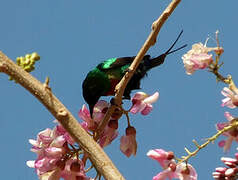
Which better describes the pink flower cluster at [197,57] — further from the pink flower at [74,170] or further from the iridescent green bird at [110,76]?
the iridescent green bird at [110,76]

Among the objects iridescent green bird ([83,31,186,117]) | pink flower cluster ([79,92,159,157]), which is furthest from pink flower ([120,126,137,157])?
iridescent green bird ([83,31,186,117])

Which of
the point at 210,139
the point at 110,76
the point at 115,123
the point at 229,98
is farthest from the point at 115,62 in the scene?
the point at 210,139

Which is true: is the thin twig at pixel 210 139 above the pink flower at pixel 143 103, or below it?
below

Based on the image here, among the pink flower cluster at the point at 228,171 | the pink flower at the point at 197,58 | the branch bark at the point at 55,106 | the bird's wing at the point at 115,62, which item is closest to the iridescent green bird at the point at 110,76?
the bird's wing at the point at 115,62

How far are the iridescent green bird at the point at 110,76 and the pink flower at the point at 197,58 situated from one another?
143 cm

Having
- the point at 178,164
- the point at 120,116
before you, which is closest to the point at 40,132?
the point at 120,116

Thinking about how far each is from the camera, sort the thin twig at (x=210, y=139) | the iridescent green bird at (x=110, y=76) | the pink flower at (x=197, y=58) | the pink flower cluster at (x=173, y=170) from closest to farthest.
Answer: the thin twig at (x=210, y=139) < the pink flower cluster at (x=173, y=170) < the pink flower at (x=197, y=58) < the iridescent green bird at (x=110, y=76)

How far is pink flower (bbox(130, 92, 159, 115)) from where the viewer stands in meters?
2.52

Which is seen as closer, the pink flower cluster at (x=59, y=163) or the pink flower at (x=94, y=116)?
the pink flower cluster at (x=59, y=163)

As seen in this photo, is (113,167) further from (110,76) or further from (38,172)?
(110,76)

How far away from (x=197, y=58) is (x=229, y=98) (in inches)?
11.1

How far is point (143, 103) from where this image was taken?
255cm

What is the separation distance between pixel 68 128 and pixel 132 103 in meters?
0.83

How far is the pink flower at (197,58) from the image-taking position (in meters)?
2.31
